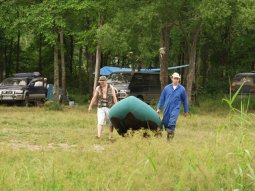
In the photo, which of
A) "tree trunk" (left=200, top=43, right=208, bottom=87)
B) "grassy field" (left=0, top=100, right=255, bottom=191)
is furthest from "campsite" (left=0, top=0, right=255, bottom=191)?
"tree trunk" (left=200, top=43, right=208, bottom=87)

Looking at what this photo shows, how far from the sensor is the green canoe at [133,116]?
1233 centimetres

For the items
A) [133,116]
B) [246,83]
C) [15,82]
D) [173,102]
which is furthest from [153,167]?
[15,82]

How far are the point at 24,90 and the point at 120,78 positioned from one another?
5.54 meters

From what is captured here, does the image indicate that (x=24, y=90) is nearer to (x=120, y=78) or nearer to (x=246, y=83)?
(x=120, y=78)

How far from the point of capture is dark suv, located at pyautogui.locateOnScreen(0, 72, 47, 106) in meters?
30.5

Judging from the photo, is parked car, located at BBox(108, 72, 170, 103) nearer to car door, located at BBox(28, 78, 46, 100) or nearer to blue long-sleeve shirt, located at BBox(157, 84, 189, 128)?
car door, located at BBox(28, 78, 46, 100)

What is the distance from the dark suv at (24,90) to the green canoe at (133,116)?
18504 mm

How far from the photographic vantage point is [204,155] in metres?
6.60

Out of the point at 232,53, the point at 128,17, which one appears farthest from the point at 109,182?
the point at 232,53

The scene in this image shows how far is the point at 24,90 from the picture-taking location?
3084cm

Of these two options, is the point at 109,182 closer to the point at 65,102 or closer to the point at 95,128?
the point at 95,128

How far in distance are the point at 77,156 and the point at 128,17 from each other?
1710cm

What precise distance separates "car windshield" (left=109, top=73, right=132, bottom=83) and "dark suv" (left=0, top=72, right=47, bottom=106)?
4.96 meters

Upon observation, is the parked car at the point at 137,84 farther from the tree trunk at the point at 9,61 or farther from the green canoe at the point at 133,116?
the tree trunk at the point at 9,61
